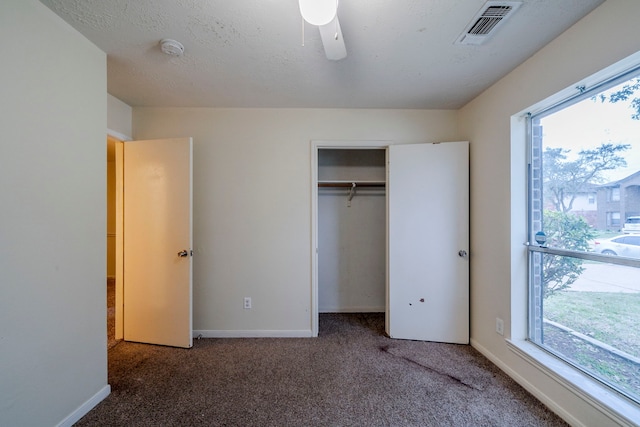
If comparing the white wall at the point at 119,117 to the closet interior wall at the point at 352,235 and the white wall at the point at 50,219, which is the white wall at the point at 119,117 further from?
the closet interior wall at the point at 352,235

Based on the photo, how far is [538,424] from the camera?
151 cm

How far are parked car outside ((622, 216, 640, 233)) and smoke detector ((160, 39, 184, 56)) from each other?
9.51 feet

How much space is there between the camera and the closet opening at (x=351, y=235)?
3352 mm

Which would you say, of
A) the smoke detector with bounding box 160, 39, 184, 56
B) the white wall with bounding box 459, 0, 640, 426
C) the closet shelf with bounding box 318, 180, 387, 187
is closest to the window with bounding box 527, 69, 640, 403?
the white wall with bounding box 459, 0, 640, 426

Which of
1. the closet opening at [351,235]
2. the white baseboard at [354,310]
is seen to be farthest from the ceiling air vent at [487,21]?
the white baseboard at [354,310]

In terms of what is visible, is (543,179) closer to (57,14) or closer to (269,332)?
(269,332)

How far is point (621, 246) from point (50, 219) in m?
3.22

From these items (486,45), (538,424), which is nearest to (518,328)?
(538,424)

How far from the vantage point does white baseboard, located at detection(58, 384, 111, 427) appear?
149 centimetres

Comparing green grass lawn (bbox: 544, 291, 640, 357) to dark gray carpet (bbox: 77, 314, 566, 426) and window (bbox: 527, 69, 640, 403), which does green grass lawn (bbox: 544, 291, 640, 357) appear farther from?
dark gray carpet (bbox: 77, 314, 566, 426)

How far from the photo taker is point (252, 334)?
2.62 meters

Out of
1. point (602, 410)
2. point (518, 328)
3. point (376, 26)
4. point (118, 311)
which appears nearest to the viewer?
point (602, 410)

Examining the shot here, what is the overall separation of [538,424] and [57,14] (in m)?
3.75

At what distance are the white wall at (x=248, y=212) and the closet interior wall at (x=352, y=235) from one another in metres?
0.74
